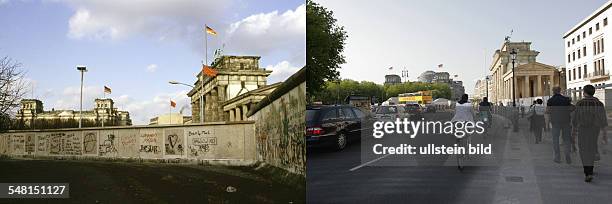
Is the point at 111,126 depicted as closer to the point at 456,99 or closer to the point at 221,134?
the point at 221,134

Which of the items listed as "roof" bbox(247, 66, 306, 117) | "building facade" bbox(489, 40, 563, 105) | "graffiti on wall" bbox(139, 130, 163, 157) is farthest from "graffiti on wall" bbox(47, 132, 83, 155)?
"building facade" bbox(489, 40, 563, 105)

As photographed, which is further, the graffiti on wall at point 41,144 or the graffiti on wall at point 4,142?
the graffiti on wall at point 41,144

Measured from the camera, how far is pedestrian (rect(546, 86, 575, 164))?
3.86 meters

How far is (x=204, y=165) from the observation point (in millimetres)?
9289

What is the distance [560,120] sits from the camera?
13.2ft

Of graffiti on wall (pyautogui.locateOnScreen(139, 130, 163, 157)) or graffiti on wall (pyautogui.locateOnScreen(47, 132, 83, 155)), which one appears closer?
graffiti on wall (pyautogui.locateOnScreen(139, 130, 163, 157))

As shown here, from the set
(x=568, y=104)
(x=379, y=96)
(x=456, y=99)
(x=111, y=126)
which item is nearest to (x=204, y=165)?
(x=111, y=126)

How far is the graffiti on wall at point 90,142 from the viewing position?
13101 millimetres

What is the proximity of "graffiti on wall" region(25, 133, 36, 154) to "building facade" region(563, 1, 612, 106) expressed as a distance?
12.8m

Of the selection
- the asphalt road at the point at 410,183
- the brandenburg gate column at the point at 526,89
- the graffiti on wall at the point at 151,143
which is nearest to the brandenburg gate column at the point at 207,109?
the graffiti on wall at the point at 151,143

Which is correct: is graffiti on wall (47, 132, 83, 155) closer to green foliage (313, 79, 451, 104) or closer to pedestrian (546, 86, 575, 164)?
green foliage (313, 79, 451, 104)

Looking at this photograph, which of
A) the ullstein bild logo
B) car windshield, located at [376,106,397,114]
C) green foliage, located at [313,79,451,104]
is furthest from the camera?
car windshield, located at [376,106,397,114]

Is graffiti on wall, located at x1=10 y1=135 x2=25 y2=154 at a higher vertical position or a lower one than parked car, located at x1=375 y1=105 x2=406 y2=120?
lower

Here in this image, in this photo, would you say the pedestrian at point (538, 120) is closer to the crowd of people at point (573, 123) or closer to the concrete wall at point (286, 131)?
Answer: the crowd of people at point (573, 123)
